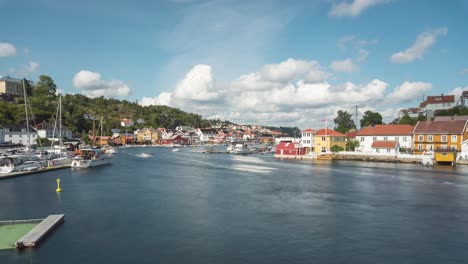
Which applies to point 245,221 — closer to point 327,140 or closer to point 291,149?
point 327,140

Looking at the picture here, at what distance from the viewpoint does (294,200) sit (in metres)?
23.2

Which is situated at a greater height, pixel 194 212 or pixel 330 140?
pixel 330 140

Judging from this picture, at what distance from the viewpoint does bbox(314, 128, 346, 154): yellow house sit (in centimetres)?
6256

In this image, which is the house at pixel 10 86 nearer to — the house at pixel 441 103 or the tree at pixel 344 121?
the tree at pixel 344 121

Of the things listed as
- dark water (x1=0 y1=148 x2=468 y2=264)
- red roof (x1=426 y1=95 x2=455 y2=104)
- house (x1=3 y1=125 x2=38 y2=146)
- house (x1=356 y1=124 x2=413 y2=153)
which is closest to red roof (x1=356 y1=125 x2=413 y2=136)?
house (x1=356 y1=124 x2=413 y2=153)

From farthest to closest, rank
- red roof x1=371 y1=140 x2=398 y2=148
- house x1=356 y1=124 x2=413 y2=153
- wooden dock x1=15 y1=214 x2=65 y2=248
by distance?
house x1=356 y1=124 x2=413 y2=153, red roof x1=371 y1=140 x2=398 y2=148, wooden dock x1=15 y1=214 x2=65 y2=248

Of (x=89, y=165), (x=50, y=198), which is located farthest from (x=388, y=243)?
(x=89, y=165)

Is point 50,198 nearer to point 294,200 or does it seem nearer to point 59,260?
point 59,260

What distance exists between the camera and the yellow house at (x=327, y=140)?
62562 millimetres

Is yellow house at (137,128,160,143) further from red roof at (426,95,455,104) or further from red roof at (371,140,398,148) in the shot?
red roof at (426,95,455,104)

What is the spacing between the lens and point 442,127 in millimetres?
52312

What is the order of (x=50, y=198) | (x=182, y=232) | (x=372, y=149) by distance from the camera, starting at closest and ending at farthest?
(x=182, y=232) < (x=50, y=198) < (x=372, y=149)

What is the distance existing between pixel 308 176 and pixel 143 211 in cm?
2142

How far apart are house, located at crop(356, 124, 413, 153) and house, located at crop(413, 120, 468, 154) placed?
154 centimetres
